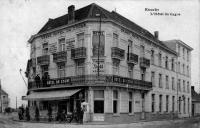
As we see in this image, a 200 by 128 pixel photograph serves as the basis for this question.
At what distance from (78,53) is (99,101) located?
A: 14.4 feet

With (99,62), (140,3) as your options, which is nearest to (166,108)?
(99,62)

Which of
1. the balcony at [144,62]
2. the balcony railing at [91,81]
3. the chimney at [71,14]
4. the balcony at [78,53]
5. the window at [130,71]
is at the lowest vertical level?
the balcony railing at [91,81]

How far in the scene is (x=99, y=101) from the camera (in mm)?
25484

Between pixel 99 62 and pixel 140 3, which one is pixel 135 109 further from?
pixel 140 3

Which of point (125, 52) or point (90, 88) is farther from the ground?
point (125, 52)

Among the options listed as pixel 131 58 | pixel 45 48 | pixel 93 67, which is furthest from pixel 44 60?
pixel 131 58

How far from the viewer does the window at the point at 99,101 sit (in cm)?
2533

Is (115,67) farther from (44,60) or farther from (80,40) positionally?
(44,60)

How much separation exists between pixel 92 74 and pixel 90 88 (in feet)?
3.85

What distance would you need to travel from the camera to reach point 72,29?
2702 centimetres

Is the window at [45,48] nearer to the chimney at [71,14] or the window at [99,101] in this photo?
the chimney at [71,14]

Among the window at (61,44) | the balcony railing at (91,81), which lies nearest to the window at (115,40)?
the balcony railing at (91,81)

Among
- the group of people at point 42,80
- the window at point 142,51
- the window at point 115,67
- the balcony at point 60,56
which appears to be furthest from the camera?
the window at point 142,51

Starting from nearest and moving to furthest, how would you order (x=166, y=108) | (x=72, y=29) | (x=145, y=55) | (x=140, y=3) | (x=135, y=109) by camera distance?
1. (x=140, y=3)
2. (x=72, y=29)
3. (x=135, y=109)
4. (x=145, y=55)
5. (x=166, y=108)
